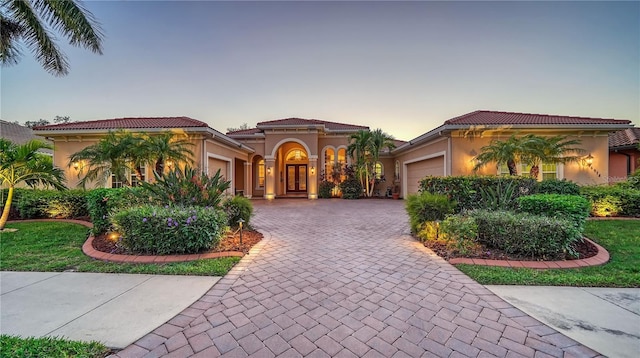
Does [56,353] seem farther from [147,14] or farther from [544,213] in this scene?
[147,14]

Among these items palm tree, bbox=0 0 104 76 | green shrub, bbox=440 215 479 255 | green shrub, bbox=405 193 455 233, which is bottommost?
green shrub, bbox=440 215 479 255

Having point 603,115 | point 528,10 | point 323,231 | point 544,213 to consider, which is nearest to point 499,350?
point 544,213

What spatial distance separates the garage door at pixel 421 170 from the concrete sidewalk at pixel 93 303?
→ 12377mm

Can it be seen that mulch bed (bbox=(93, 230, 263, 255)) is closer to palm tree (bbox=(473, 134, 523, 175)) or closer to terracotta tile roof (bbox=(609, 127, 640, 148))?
palm tree (bbox=(473, 134, 523, 175))

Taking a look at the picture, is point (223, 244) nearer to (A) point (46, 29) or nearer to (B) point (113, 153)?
(B) point (113, 153)

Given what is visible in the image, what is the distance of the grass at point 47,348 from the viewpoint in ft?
6.46

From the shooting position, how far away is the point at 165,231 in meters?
4.61

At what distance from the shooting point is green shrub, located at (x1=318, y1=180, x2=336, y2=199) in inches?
722

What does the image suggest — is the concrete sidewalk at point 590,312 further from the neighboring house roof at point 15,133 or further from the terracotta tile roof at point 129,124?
the neighboring house roof at point 15,133

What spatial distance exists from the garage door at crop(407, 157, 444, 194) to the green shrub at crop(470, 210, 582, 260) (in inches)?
328

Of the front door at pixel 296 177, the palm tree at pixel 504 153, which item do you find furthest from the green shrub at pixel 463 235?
the front door at pixel 296 177

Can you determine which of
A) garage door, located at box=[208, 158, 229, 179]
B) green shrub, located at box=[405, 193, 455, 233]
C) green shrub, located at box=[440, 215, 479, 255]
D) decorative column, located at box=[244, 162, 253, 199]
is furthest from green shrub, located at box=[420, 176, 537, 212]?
decorative column, located at box=[244, 162, 253, 199]

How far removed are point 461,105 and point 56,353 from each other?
18543 mm

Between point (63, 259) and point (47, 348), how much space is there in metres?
3.51
